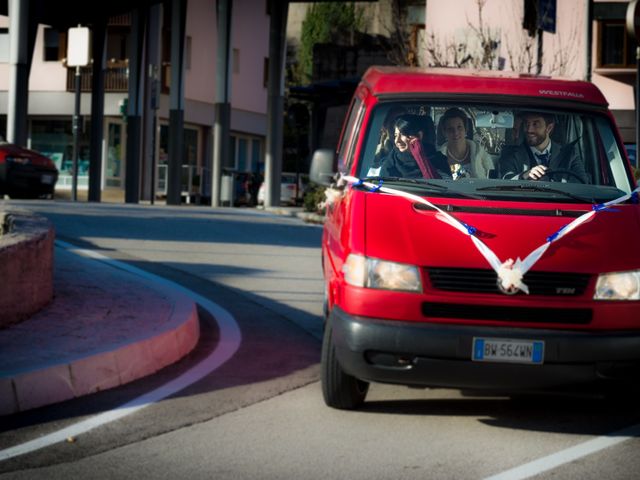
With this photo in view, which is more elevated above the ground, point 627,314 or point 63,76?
point 63,76

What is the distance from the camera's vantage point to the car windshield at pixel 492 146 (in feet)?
27.2

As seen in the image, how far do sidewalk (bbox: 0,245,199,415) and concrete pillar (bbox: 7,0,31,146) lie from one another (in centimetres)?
2122

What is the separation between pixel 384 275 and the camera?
719cm

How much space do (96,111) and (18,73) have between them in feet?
20.8

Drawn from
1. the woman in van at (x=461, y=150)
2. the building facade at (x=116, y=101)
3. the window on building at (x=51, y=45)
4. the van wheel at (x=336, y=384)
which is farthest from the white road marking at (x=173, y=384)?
the window on building at (x=51, y=45)

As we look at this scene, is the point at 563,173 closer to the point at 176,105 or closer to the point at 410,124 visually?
the point at 410,124

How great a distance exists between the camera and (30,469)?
243 inches

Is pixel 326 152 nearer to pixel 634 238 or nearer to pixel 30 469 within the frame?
pixel 634 238

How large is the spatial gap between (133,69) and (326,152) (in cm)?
3255

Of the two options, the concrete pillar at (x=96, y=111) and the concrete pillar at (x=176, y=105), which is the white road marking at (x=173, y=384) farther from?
the concrete pillar at (x=96, y=111)

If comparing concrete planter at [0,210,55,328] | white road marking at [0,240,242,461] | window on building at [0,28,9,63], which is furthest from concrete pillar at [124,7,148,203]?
concrete planter at [0,210,55,328]

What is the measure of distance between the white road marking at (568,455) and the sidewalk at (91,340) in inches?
115

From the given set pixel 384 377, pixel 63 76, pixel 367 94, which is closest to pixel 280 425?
pixel 384 377

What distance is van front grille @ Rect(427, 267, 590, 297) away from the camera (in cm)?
710
